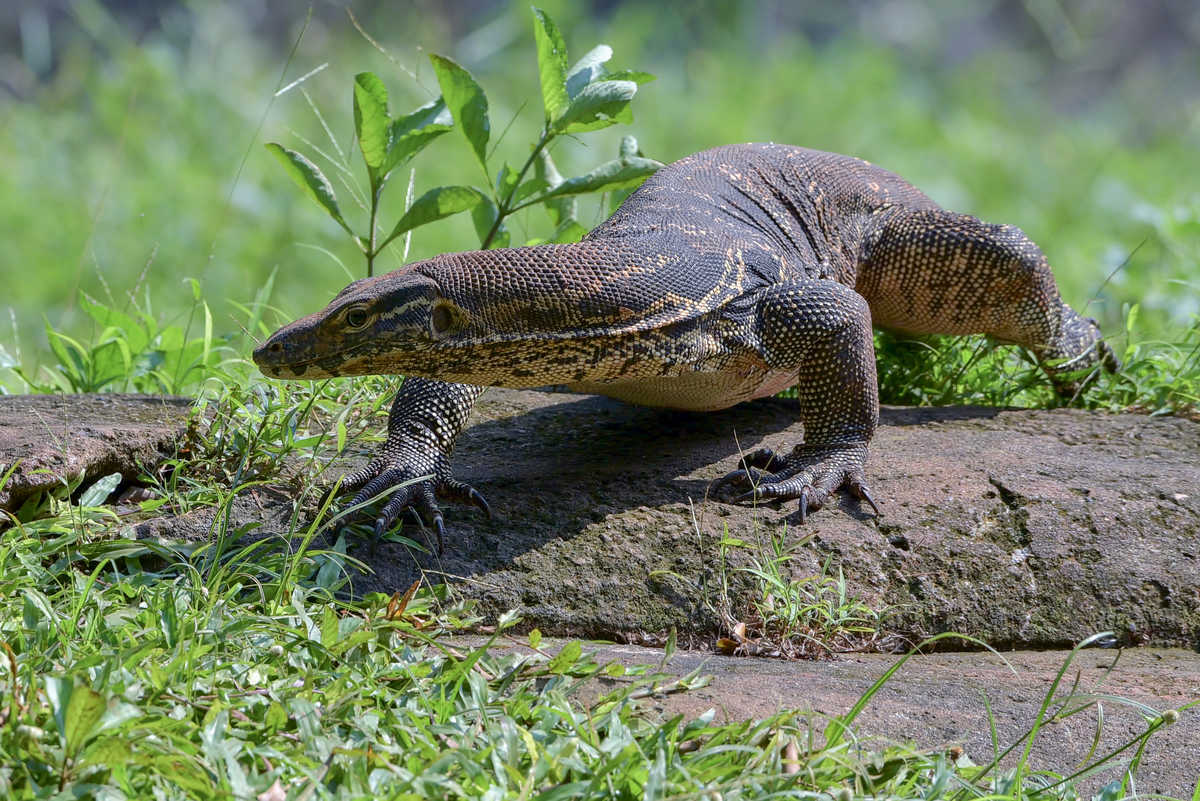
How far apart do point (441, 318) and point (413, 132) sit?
3.50 feet

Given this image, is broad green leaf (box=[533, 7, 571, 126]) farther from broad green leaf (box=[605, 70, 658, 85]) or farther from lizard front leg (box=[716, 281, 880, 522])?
lizard front leg (box=[716, 281, 880, 522])

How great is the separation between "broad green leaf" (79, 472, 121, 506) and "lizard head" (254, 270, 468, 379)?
591 millimetres

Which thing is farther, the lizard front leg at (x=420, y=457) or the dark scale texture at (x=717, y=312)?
the lizard front leg at (x=420, y=457)

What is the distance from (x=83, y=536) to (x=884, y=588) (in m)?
2.11

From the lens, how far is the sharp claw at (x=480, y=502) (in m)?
3.46

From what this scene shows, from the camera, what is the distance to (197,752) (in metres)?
2.21

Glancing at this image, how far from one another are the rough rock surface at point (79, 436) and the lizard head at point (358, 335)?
61 cm

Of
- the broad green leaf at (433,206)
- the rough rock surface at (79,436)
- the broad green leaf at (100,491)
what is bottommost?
the broad green leaf at (100,491)

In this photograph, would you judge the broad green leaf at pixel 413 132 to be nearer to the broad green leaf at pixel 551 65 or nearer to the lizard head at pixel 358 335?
the broad green leaf at pixel 551 65

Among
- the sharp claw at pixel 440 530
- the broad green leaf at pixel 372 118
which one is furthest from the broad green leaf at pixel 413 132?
the sharp claw at pixel 440 530

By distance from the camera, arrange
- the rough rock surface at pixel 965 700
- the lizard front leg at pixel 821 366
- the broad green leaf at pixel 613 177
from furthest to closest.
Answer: the broad green leaf at pixel 613 177, the lizard front leg at pixel 821 366, the rough rock surface at pixel 965 700

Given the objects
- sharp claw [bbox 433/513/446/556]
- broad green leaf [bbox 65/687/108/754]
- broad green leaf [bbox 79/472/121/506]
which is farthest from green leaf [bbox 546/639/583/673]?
broad green leaf [bbox 79/472/121/506]

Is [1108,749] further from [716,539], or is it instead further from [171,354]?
[171,354]

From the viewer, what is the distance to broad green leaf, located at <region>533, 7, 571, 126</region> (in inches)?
161
